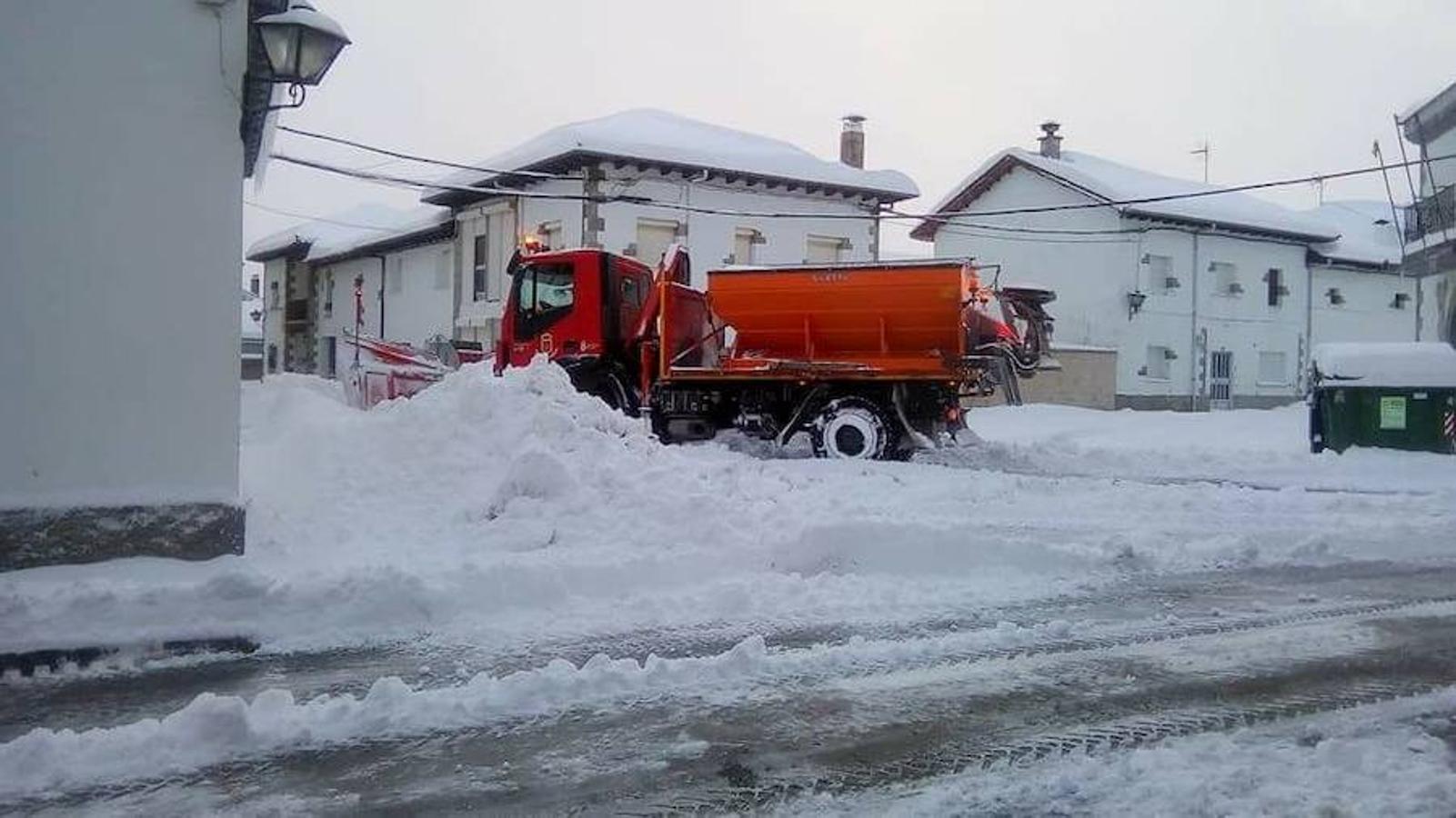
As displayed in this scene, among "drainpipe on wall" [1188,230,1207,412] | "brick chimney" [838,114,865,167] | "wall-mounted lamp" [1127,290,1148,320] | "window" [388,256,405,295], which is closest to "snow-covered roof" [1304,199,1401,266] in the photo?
"drainpipe on wall" [1188,230,1207,412]

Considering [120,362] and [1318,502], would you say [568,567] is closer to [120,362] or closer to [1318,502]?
[120,362]

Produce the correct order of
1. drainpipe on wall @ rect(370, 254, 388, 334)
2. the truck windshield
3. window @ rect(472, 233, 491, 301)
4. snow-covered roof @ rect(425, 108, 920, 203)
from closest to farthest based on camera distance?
1. the truck windshield
2. snow-covered roof @ rect(425, 108, 920, 203)
3. window @ rect(472, 233, 491, 301)
4. drainpipe on wall @ rect(370, 254, 388, 334)

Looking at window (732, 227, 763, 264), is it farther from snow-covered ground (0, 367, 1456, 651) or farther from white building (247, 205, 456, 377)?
snow-covered ground (0, 367, 1456, 651)

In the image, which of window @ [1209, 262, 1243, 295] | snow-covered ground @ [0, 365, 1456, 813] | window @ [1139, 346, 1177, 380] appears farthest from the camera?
window @ [1209, 262, 1243, 295]

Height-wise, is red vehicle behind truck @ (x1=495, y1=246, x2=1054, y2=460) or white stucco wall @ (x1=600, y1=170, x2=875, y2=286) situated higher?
white stucco wall @ (x1=600, y1=170, x2=875, y2=286)

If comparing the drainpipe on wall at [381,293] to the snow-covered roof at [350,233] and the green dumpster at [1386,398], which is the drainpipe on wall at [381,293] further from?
the green dumpster at [1386,398]

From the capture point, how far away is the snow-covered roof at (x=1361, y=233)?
40.3 meters

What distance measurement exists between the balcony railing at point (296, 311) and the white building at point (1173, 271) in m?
21.7

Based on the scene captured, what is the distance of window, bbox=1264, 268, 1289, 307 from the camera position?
126ft

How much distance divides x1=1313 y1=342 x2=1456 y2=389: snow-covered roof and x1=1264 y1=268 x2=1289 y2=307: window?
19.2 m

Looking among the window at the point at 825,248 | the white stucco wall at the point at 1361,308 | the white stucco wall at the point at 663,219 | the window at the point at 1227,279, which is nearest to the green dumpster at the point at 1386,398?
the white stucco wall at the point at 663,219

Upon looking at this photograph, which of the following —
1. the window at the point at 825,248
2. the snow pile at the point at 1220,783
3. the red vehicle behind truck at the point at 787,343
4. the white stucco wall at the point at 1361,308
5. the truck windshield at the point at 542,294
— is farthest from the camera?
the white stucco wall at the point at 1361,308

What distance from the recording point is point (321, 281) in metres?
44.5

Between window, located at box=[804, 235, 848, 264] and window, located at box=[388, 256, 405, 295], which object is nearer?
window, located at box=[804, 235, 848, 264]
